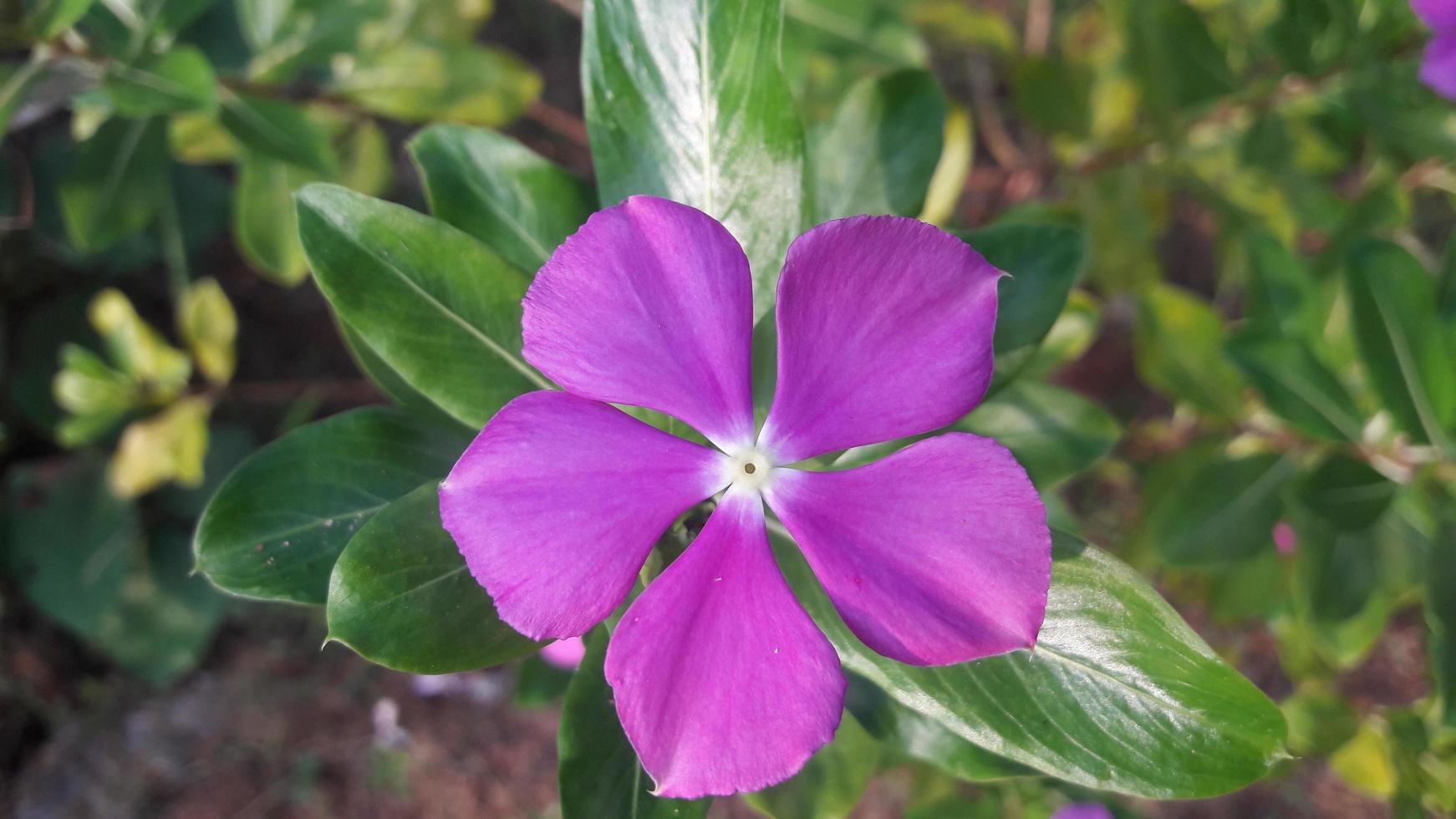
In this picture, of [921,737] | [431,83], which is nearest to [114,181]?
[431,83]

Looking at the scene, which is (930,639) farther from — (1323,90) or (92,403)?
(92,403)

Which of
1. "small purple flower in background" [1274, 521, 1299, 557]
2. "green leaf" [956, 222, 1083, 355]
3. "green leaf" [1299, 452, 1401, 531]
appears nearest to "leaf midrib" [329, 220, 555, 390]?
"green leaf" [956, 222, 1083, 355]

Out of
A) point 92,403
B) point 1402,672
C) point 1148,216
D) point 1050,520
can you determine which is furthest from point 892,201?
point 1402,672

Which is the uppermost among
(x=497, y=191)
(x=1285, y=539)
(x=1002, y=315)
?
(x=497, y=191)

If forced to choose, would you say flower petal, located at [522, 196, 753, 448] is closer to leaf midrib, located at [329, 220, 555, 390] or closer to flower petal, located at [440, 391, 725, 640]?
flower petal, located at [440, 391, 725, 640]

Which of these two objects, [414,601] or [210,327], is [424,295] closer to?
[414,601]

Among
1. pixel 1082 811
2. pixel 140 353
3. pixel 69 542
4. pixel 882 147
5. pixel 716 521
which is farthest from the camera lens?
pixel 69 542

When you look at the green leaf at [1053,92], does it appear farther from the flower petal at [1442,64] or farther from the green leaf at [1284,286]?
the flower petal at [1442,64]
